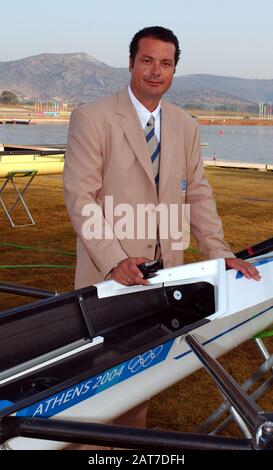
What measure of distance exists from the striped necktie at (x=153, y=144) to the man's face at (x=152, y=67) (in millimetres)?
126

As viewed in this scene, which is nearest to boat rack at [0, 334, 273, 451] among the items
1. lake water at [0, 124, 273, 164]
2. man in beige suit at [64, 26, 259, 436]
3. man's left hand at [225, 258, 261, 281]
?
man in beige suit at [64, 26, 259, 436]

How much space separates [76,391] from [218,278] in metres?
0.87

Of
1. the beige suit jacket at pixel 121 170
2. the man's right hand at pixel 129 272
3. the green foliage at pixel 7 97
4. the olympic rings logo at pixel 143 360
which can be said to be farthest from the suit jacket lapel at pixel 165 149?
the green foliage at pixel 7 97

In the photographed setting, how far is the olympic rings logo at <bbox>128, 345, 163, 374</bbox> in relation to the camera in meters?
2.25

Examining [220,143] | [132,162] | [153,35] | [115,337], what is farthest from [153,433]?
[220,143]

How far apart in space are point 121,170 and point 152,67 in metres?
0.41

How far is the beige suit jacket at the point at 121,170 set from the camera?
93.1 inches

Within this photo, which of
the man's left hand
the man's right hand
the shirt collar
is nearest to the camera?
the man's right hand

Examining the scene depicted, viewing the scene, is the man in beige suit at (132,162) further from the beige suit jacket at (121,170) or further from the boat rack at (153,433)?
the boat rack at (153,433)

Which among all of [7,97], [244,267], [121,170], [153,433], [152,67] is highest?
[7,97]

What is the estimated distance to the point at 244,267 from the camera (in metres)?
2.70

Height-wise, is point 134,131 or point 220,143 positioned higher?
point 134,131

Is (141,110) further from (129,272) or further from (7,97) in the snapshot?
(7,97)

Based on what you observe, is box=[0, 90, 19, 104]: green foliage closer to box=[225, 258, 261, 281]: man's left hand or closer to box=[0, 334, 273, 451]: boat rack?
box=[225, 258, 261, 281]: man's left hand
